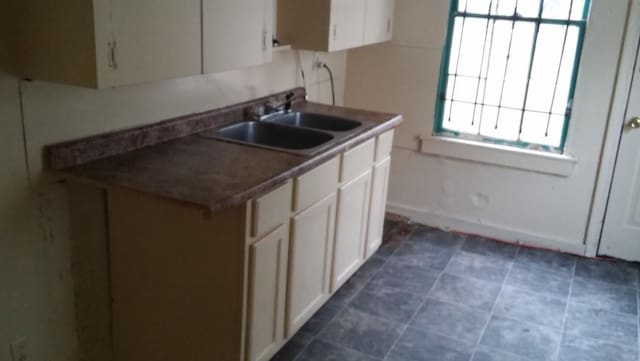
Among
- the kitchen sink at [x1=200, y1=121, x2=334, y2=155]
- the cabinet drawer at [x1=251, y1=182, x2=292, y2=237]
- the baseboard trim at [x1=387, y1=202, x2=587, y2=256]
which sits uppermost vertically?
the kitchen sink at [x1=200, y1=121, x2=334, y2=155]

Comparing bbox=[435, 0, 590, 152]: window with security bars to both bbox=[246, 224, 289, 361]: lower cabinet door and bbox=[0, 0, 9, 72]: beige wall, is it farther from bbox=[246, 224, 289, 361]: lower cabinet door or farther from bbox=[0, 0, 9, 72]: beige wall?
bbox=[0, 0, 9, 72]: beige wall

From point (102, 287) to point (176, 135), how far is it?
74cm

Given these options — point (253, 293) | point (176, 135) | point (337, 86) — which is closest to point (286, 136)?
point (176, 135)

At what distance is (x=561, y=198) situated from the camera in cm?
414

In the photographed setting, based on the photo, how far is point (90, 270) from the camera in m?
2.36

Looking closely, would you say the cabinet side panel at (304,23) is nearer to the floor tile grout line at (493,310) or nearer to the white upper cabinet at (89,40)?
the white upper cabinet at (89,40)

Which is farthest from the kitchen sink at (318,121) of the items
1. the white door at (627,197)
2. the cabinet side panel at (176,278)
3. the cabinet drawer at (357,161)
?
the white door at (627,197)

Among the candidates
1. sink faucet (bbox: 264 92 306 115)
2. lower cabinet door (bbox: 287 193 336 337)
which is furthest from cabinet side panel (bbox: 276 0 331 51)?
lower cabinet door (bbox: 287 193 336 337)

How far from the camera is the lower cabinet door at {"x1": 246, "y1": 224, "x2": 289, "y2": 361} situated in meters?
2.32

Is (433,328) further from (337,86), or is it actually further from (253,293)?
(337,86)

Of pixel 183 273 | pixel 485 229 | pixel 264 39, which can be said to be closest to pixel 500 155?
pixel 485 229

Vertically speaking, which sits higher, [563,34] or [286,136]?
[563,34]

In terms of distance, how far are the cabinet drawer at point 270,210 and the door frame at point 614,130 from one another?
8.16 ft

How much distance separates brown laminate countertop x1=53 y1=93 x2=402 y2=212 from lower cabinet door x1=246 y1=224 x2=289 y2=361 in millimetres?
249
